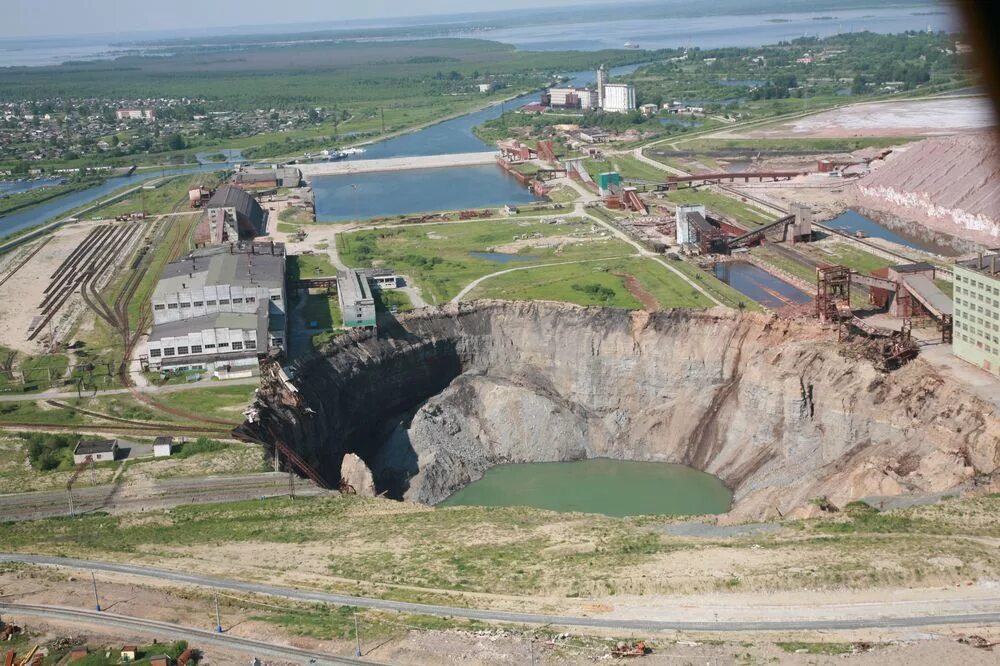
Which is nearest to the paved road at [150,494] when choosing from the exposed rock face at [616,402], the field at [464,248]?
the exposed rock face at [616,402]

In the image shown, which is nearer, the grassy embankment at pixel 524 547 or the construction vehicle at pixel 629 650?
the construction vehicle at pixel 629 650

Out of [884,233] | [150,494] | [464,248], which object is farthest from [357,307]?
[884,233]

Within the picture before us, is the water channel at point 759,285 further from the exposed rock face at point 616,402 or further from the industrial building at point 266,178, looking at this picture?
the industrial building at point 266,178

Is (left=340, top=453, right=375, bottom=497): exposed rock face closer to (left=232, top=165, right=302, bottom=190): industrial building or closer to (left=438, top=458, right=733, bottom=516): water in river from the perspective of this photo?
(left=438, top=458, right=733, bottom=516): water in river

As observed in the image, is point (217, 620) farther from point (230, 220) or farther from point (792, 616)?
point (230, 220)

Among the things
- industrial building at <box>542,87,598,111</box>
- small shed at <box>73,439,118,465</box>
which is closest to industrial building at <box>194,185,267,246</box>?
small shed at <box>73,439,118,465</box>

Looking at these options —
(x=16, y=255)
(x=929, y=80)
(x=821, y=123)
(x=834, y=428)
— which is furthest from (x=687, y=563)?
(x=929, y=80)
